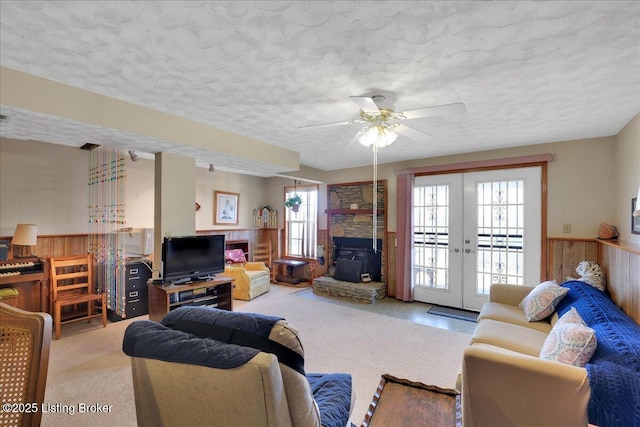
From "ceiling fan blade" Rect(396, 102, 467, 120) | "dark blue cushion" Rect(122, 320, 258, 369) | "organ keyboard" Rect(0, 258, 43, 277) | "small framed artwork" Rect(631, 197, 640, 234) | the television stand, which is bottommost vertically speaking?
the television stand

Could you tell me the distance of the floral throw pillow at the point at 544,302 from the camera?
2701 mm

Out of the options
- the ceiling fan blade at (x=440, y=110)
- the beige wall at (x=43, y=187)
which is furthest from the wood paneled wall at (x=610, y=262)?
the beige wall at (x=43, y=187)

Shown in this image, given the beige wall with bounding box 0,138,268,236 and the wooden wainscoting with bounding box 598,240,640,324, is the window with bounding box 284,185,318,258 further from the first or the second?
the wooden wainscoting with bounding box 598,240,640,324

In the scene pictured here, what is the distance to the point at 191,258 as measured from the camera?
12.0 feet

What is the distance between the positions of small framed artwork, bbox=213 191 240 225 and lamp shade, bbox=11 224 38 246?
2.85 meters

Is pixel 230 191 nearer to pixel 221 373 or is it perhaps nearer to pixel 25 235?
pixel 25 235

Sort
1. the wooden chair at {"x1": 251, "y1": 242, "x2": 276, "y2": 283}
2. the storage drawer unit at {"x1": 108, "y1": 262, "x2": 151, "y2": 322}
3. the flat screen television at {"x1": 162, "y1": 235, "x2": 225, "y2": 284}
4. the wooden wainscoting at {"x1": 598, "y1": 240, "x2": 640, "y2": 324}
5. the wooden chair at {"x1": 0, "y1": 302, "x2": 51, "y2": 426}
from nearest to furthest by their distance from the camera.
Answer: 1. the wooden chair at {"x1": 0, "y1": 302, "x2": 51, "y2": 426}
2. the wooden wainscoting at {"x1": 598, "y1": 240, "x2": 640, "y2": 324}
3. the flat screen television at {"x1": 162, "y1": 235, "x2": 225, "y2": 284}
4. the storage drawer unit at {"x1": 108, "y1": 262, "x2": 151, "y2": 322}
5. the wooden chair at {"x1": 251, "y1": 242, "x2": 276, "y2": 283}

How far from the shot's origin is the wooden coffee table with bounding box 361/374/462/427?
1.40m

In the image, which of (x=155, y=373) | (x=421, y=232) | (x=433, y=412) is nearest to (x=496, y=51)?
(x=433, y=412)

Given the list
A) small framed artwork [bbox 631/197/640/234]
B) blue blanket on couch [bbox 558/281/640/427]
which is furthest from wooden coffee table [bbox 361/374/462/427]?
small framed artwork [bbox 631/197/640/234]

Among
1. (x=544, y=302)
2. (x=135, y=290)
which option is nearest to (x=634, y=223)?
(x=544, y=302)

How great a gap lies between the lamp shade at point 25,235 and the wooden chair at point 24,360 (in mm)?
3186

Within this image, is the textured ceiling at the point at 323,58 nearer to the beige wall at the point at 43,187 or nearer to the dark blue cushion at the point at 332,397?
the beige wall at the point at 43,187

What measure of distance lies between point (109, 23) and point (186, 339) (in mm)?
1563
